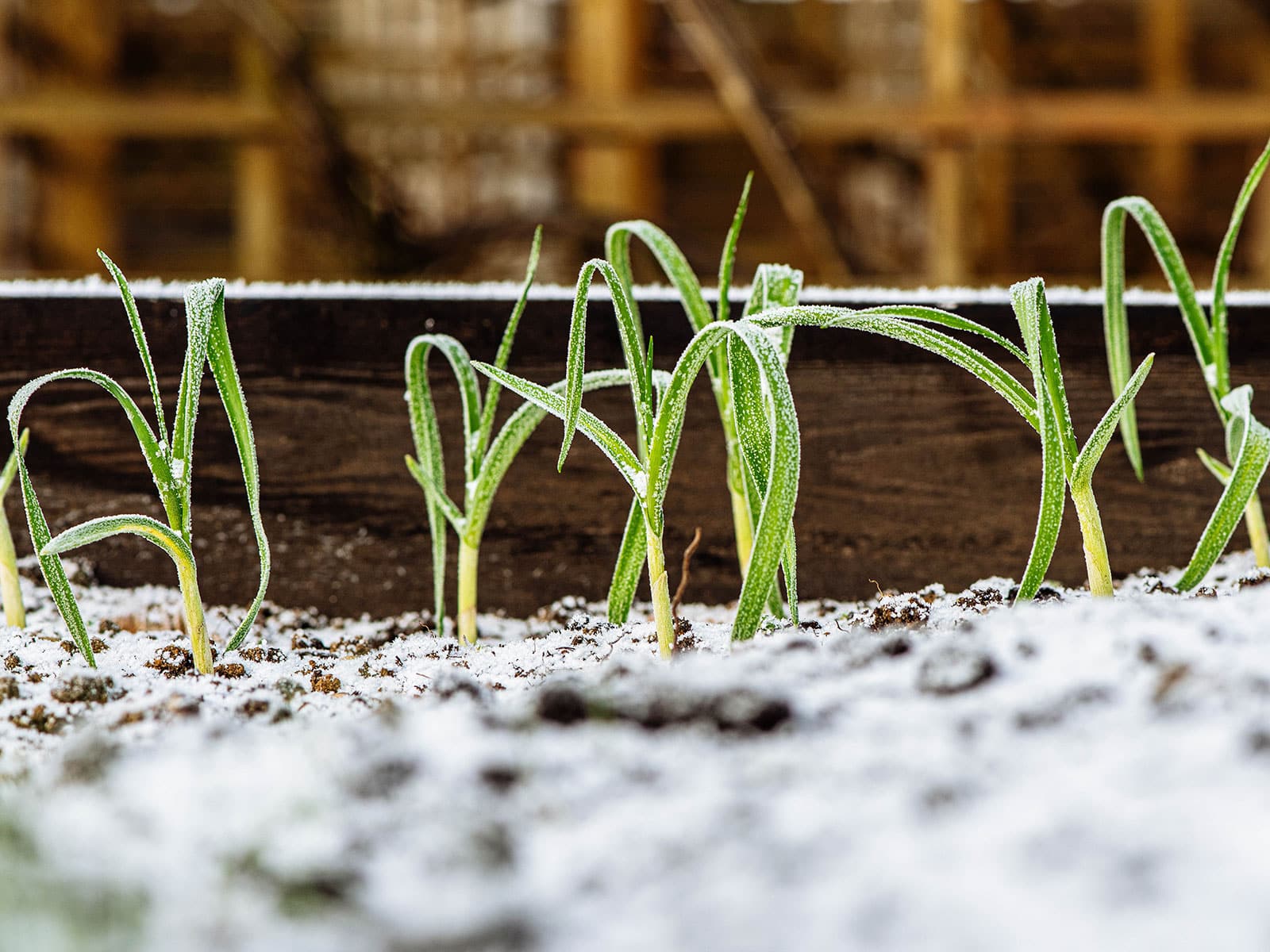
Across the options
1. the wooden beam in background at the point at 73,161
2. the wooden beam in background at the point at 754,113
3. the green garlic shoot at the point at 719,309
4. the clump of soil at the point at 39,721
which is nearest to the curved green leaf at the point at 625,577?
the green garlic shoot at the point at 719,309

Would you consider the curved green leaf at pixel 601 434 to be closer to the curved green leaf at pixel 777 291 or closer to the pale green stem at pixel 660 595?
the pale green stem at pixel 660 595

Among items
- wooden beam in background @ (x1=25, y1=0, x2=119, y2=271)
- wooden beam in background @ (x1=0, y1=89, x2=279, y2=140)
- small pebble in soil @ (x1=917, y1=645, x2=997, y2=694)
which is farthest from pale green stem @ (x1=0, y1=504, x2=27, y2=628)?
wooden beam in background @ (x1=25, y1=0, x2=119, y2=271)

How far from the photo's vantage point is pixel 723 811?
318 millimetres

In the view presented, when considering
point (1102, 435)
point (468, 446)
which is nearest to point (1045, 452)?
point (1102, 435)

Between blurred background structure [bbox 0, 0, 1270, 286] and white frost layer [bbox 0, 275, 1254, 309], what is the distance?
0.98 meters

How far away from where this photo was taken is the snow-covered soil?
0.89 feet

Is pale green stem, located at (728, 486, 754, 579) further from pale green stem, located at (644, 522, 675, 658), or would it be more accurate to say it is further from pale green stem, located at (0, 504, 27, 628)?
pale green stem, located at (0, 504, 27, 628)

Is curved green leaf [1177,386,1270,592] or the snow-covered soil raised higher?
curved green leaf [1177,386,1270,592]

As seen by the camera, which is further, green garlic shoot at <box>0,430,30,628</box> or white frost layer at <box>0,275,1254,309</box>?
white frost layer at <box>0,275,1254,309</box>

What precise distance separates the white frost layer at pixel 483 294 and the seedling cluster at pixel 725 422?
13 cm

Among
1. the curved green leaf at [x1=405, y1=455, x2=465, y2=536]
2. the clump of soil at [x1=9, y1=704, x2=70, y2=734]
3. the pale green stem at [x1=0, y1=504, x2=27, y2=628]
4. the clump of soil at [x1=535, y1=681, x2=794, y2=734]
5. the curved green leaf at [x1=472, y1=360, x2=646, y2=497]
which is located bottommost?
the clump of soil at [x1=9, y1=704, x2=70, y2=734]

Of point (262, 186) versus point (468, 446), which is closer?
point (468, 446)

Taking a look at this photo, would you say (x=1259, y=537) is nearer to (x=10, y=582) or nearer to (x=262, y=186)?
(x=10, y=582)

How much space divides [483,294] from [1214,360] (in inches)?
21.6
